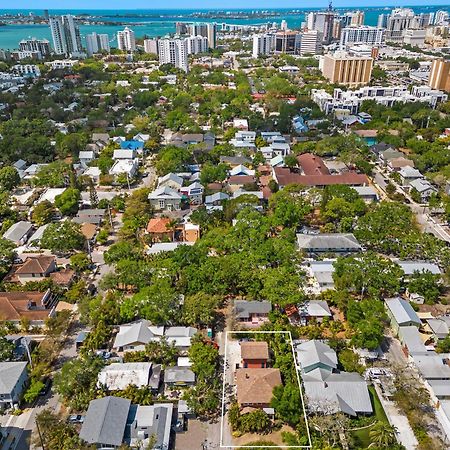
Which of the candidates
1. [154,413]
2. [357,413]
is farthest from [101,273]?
[357,413]

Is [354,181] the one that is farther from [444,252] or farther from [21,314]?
[21,314]

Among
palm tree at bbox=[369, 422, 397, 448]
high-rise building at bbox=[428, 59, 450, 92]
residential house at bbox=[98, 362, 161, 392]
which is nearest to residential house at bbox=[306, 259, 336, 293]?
palm tree at bbox=[369, 422, 397, 448]

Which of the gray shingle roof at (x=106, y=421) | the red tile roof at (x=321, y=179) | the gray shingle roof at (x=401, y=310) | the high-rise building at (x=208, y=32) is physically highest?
the high-rise building at (x=208, y=32)

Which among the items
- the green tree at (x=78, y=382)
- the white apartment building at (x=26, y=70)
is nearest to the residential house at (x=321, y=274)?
the green tree at (x=78, y=382)

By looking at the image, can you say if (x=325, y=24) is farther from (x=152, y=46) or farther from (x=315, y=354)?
(x=315, y=354)

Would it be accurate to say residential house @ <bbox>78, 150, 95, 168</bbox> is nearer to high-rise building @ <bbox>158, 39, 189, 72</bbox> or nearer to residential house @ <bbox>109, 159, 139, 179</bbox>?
Answer: residential house @ <bbox>109, 159, 139, 179</bbox>

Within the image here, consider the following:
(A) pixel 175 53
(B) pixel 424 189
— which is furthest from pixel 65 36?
(B) pixel 424 189

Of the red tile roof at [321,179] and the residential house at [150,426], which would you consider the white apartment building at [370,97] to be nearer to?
the red tile roof at [321,179]
